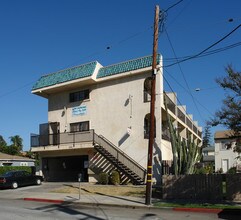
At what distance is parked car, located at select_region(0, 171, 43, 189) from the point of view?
2792cm

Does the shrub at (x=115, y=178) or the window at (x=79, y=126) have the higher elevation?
the window at (x=79, y=126)

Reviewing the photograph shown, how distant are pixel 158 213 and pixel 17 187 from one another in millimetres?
16649

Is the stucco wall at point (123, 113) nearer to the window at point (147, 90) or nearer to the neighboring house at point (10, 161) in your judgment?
the window at point (147, 90)

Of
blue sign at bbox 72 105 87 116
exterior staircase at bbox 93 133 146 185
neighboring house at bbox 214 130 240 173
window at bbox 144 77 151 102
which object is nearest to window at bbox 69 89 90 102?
blue sign at bbox 72 105 87 116

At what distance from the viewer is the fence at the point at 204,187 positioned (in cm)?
1842

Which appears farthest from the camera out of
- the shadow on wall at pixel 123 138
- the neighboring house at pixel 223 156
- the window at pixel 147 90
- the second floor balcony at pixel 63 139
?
the neighboring house at pixel 223 156

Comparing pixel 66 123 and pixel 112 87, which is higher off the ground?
pixel 112 87

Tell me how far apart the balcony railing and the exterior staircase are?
2.44 ft

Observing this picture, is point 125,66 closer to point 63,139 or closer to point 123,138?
point 123,138

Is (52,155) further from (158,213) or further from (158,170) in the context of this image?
(158,213)

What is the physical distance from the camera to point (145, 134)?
28.7 metres

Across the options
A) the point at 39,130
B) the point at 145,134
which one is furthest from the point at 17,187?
the point at 145,134

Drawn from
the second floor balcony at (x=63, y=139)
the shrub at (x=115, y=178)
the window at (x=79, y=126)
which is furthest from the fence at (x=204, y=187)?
the window at (x=79, y=126)

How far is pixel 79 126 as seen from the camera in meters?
33.2
